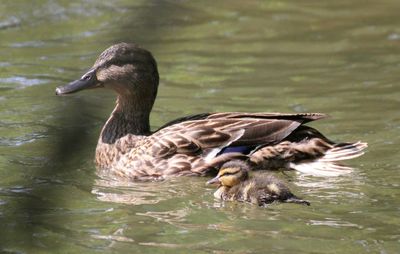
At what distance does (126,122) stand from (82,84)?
51 centimetres

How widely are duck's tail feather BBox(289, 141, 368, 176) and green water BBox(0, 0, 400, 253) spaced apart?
111 mm

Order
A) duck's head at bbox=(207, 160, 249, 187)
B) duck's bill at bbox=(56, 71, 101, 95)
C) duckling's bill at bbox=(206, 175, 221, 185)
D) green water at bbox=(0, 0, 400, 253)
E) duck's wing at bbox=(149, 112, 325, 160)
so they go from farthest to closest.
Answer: duck's bill at bbox=(56, 71, 101, 95) → duck's wing at bbox=(149, 112, 325, 160) → duckling's bill at bbox=(206, 175, 221, 185) → duck's head at bbox=(207, 160, 249, 187) → green water at bbox=(0, 0, 400, 253)

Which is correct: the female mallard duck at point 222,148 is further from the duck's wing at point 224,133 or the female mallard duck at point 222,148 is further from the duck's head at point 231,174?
the duck's head at point 231,174

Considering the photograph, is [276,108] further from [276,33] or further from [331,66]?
[276,33]

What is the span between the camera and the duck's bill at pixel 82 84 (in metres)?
8.52

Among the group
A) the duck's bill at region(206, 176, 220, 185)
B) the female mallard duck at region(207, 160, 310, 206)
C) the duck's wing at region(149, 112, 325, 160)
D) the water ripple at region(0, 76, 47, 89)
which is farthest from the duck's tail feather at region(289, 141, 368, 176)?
the water ripple at region(0, 76, 47, 89)

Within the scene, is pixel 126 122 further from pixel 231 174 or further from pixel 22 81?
pixel 22 81

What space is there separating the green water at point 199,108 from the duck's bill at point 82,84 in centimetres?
25

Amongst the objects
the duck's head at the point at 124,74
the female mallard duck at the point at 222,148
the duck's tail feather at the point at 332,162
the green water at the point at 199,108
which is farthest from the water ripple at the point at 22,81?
the duck's tail feather at the point at 332,162

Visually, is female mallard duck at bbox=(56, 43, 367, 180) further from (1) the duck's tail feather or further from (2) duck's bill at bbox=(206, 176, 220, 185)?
(2) duck's bill at bbox=(206, 176, 220, 185)

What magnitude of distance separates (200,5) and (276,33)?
177 centimetres

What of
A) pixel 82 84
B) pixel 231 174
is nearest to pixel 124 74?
pixel 82 84

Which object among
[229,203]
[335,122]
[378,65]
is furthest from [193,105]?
[229,203]

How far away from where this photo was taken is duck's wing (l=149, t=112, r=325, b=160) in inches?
319
